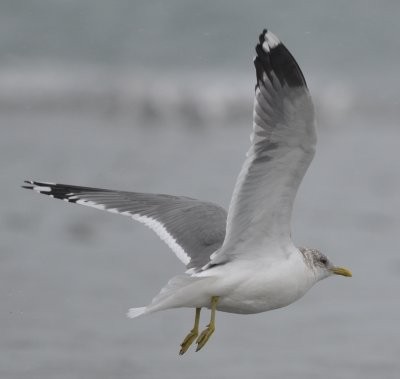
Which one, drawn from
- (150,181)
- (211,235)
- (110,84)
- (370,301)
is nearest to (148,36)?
(110,84)

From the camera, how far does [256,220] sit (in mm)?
4770

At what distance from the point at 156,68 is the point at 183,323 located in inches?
483

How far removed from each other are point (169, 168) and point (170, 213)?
5679mm

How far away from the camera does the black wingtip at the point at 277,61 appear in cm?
435

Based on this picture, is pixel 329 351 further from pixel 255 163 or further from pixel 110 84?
pixel 110 84

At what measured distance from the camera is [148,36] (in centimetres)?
1995

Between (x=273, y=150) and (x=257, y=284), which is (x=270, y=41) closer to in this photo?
(x=273, y=150)

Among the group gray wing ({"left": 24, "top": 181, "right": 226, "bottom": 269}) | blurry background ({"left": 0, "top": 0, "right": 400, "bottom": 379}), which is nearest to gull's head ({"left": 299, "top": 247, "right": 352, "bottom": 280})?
gray wing ({"left": 24, "top": 181, "right": 226, "bottom": 269})

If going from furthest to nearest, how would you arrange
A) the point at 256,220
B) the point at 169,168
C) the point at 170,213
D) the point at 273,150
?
the point at 169,168 < the point at 170,213 < the point at 256,220 < the point at 273,150

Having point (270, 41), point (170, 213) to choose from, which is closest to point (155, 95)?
point (170, 213)

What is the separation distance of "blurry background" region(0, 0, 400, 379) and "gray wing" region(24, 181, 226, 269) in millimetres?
982

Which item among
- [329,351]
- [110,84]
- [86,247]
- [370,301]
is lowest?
[329,351]

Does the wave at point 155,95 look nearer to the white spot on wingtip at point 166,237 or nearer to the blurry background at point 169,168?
the blurry background at point 169,168

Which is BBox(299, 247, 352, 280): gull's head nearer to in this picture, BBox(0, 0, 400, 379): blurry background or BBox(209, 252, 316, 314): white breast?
BBox(209, 252, 316, 314): white breast
